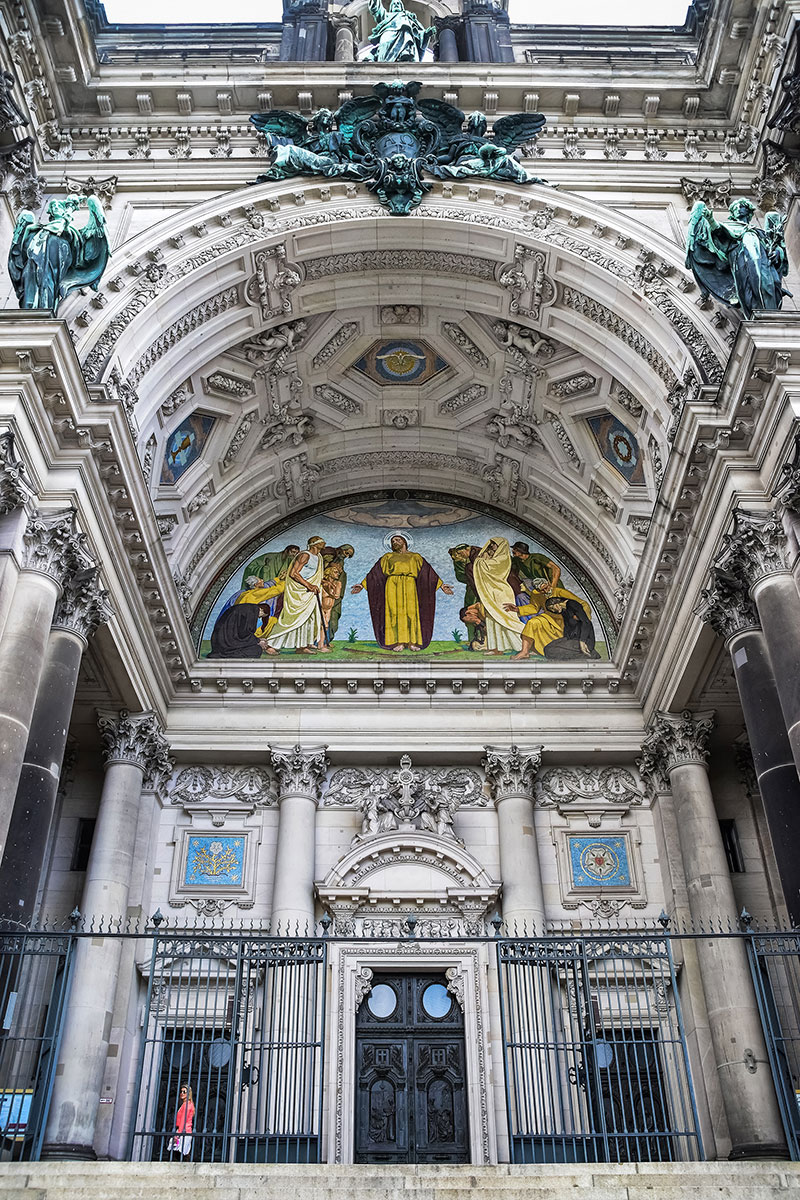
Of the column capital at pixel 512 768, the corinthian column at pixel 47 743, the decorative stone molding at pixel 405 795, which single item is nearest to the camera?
the corinthian column at pixel 47 743

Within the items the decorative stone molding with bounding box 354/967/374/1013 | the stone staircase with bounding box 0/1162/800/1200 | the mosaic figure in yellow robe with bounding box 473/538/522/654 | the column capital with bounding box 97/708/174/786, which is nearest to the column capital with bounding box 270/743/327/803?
the column capital with bounding box 97/708/174/786

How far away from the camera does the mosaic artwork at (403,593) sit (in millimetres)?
16484

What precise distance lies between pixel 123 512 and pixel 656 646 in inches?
285

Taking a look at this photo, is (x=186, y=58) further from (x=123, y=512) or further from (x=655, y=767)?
(x=655, y=767)

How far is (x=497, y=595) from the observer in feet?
56.4

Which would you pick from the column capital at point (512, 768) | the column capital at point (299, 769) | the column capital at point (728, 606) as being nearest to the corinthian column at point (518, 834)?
the column capital at point (512, 768)

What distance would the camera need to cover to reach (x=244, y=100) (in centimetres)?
1526

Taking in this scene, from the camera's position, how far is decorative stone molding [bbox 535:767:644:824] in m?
15.0

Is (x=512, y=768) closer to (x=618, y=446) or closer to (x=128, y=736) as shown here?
(x=618, y=446)

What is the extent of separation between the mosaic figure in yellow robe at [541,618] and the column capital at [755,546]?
5.36m

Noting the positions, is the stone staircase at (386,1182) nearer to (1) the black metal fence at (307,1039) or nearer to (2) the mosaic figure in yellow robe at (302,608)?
(1) the black metal fence at (307,1039)

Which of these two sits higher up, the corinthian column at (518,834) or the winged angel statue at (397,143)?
the winged angel statue at (397,143)

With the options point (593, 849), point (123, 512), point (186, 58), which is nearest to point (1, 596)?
point (123, 512)

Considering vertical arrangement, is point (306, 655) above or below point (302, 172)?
below
